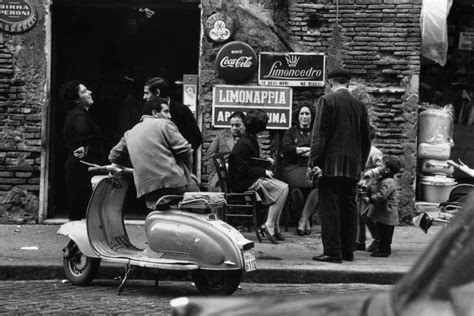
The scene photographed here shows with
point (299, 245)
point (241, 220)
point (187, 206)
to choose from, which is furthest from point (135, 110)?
point (187, 206)

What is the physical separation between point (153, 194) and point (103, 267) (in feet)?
3.96

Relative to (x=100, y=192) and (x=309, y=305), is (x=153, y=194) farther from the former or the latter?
(x=309, y=305)

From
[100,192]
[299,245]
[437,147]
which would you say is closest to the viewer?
[100,192]

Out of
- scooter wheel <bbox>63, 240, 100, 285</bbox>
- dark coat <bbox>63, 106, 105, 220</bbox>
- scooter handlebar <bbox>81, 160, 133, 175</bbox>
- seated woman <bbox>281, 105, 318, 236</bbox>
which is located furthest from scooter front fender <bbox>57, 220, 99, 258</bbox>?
seated woman <bbox>281, 105, 318, 236</bbox>

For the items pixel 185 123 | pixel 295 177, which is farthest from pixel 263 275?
pixel 295 177

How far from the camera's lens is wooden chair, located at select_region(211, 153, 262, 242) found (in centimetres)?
1018

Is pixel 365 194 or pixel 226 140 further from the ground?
pixel 226 140

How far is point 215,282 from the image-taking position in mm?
7250

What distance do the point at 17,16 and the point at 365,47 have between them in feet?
14.6

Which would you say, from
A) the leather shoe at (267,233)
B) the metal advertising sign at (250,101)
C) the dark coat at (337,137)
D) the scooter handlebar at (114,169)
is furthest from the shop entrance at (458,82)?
the scooter handlebar at (114,169)

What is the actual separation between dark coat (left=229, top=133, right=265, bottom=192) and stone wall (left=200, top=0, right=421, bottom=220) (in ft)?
4.73

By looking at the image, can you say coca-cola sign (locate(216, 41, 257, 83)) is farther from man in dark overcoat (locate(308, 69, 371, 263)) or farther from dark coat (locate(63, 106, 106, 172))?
man in dark overcoat (locate(308, 69, 371, 263))

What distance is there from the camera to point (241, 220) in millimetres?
11227

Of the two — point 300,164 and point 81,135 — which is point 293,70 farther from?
point 81,135
